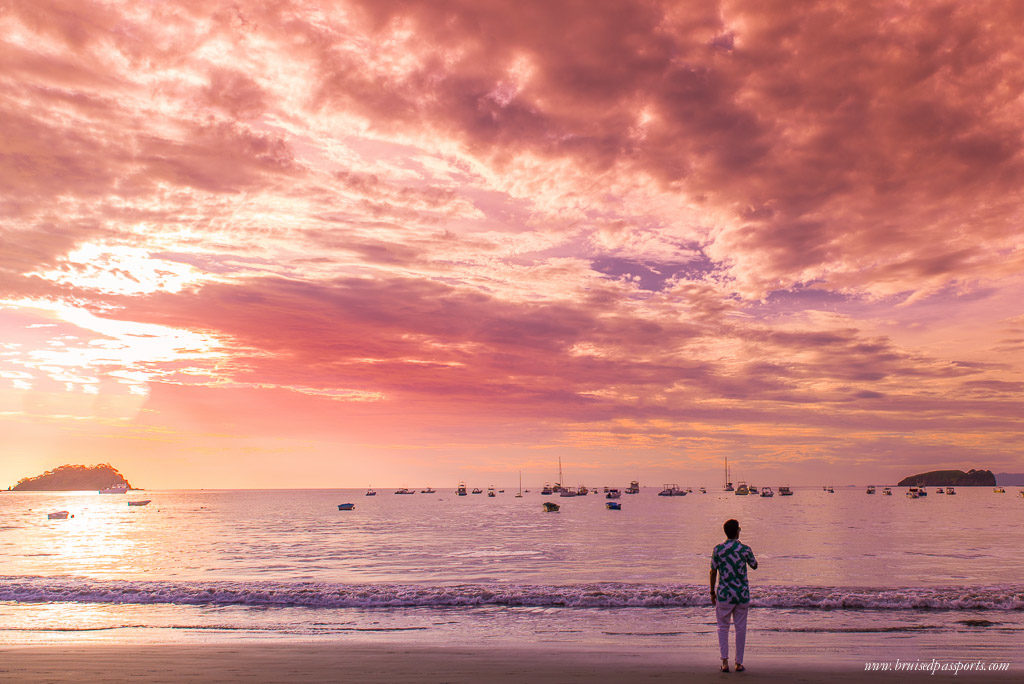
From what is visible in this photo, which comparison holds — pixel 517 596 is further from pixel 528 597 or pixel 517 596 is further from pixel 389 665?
pixel 389 665

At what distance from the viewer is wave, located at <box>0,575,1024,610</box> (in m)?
26.7

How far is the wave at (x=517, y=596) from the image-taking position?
26.7 m

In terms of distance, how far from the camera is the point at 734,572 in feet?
43.5

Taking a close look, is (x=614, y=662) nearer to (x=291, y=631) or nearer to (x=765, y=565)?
(x=291, y=631)

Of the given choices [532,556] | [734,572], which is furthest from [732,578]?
[532,556]

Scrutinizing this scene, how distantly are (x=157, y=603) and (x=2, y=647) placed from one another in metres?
11.6

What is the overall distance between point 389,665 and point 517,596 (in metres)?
14.8

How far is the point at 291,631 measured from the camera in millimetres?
22172

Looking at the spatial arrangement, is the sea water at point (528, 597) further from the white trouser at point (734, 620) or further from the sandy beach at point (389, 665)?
the white trouser at point (734, 620)

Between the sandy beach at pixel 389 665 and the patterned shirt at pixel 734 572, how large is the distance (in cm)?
182

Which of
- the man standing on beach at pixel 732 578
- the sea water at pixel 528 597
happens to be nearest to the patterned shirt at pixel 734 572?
the man standing on beach at pixel 732 578

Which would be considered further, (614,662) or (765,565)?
(765,565)

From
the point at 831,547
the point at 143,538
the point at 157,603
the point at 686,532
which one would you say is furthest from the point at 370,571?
the point at 143,538

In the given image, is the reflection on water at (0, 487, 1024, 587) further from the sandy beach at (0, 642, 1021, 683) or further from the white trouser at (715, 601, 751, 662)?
the white trouser at (715, 601, 751, 662)
